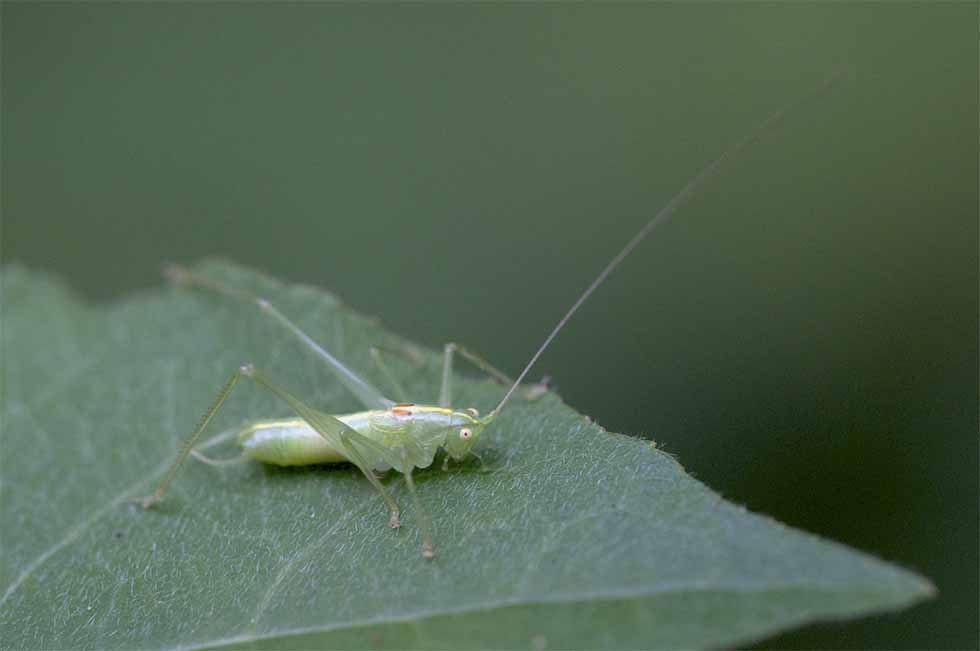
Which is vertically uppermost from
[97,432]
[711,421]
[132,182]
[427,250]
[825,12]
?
[825,12]

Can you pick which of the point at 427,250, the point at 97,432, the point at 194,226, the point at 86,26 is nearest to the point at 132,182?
the point at 194,226

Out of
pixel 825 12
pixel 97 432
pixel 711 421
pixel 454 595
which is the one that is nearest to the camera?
pixel 454 595

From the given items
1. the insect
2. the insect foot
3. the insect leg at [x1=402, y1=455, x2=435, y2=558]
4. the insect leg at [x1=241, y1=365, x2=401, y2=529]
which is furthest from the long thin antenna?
the insect foot

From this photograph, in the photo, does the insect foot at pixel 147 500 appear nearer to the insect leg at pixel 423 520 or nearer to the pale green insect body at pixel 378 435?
the pale green insect body at pixel 378 435

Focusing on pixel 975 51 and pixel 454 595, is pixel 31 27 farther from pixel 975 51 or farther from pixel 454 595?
pixel 975 51

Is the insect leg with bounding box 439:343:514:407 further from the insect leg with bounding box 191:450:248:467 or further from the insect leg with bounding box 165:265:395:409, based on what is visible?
the insect leg with bounding box 191:450:248:467

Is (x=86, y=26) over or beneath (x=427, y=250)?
over

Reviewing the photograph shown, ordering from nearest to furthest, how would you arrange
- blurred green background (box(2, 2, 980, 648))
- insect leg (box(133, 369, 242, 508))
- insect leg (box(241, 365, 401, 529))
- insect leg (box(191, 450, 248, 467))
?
insect leg (box(241, 365, 401, 529)) → insect leg (box(133, 369, 242, 508)) → insect leg (box(191, 450, 248, 467)) → blurred green background (box(2, 2, 980, 648))
